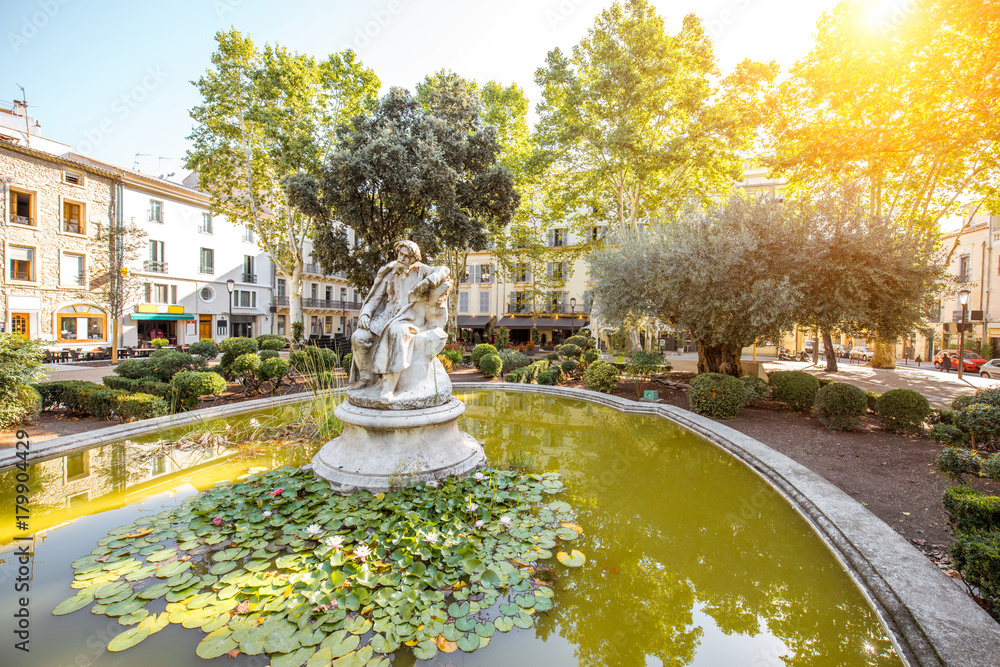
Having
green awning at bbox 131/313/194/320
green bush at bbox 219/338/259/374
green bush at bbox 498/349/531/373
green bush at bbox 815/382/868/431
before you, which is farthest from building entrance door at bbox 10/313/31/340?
green bush at bbox 815/382/868/431

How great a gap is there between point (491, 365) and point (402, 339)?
25.9 feet

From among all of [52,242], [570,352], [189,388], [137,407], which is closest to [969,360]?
[570,352]

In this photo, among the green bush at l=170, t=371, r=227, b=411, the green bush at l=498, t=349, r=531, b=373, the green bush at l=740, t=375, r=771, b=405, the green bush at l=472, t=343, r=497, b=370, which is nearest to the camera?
the green bush at l=170, t=371, r=227, b=411

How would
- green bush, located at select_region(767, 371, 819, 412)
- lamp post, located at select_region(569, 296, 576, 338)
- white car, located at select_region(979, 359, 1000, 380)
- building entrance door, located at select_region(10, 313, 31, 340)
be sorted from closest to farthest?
1. green bush, located at select_region(767, 371, 819, 412)
2. white car, located at select_region(979, 359, 1000, 380)
3. building entrance door, located at select_region(10, 313, 31, 340)
4. lamp post, located at select_region(569, 296, 576, 338)

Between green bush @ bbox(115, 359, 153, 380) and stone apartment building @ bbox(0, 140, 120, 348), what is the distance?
1195 centimetres

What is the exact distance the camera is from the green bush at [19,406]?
18.8ft

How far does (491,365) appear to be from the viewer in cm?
1218

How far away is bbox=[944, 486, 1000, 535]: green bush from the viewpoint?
8.54 ft

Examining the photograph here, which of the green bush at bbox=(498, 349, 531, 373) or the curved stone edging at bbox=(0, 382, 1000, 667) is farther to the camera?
the green bush at bbox=(498, 349, 531, 373)

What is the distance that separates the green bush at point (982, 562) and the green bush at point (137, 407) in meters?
9.48

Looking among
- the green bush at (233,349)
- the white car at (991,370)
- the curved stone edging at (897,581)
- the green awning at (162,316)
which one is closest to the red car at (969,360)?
the white car at (991,370)

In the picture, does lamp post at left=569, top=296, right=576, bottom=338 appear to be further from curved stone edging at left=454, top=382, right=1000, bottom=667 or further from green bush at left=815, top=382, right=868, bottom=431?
curved stone edging at left=454, top=382, right=1000, bottom=667

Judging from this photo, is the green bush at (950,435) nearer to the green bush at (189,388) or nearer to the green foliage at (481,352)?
the green foliage at (481,352)

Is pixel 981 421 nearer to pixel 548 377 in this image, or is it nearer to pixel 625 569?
pixel 625 569
